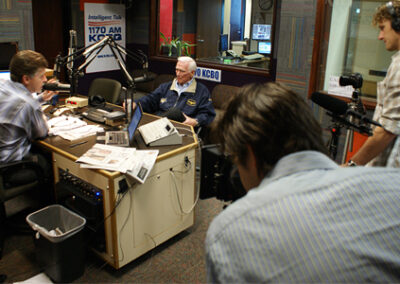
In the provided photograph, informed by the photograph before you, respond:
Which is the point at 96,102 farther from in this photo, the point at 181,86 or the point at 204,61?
the point at 204,61

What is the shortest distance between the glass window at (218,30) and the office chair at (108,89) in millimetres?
1830

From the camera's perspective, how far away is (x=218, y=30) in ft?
27.8

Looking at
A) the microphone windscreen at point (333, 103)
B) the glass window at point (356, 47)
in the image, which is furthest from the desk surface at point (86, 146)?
the glass window at point (356, 47)

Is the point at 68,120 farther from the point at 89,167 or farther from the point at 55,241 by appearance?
the point at 55,241

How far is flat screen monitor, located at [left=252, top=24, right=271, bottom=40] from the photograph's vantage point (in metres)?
6.76

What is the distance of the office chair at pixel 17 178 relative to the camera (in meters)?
2.59

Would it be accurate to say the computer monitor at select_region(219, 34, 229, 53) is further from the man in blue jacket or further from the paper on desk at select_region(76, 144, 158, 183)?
the paper on desk at select_region(76, 144, 158, 183)

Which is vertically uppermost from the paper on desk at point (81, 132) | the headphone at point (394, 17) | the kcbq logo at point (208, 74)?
the headphone at point (394, 17)

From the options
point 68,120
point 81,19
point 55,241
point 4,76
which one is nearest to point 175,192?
point 55,241

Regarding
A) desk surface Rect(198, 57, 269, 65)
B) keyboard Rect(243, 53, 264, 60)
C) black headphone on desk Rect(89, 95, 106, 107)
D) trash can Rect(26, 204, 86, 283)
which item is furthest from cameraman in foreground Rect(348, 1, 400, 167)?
keyboard Rect(243, 53, 264, 60)

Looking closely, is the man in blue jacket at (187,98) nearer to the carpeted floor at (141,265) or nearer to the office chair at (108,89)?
the office chair at (108,89)

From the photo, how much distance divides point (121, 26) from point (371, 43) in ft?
13.6

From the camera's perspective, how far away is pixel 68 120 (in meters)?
3.22

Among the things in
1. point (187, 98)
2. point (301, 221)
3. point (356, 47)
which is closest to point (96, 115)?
point (187, 98)
